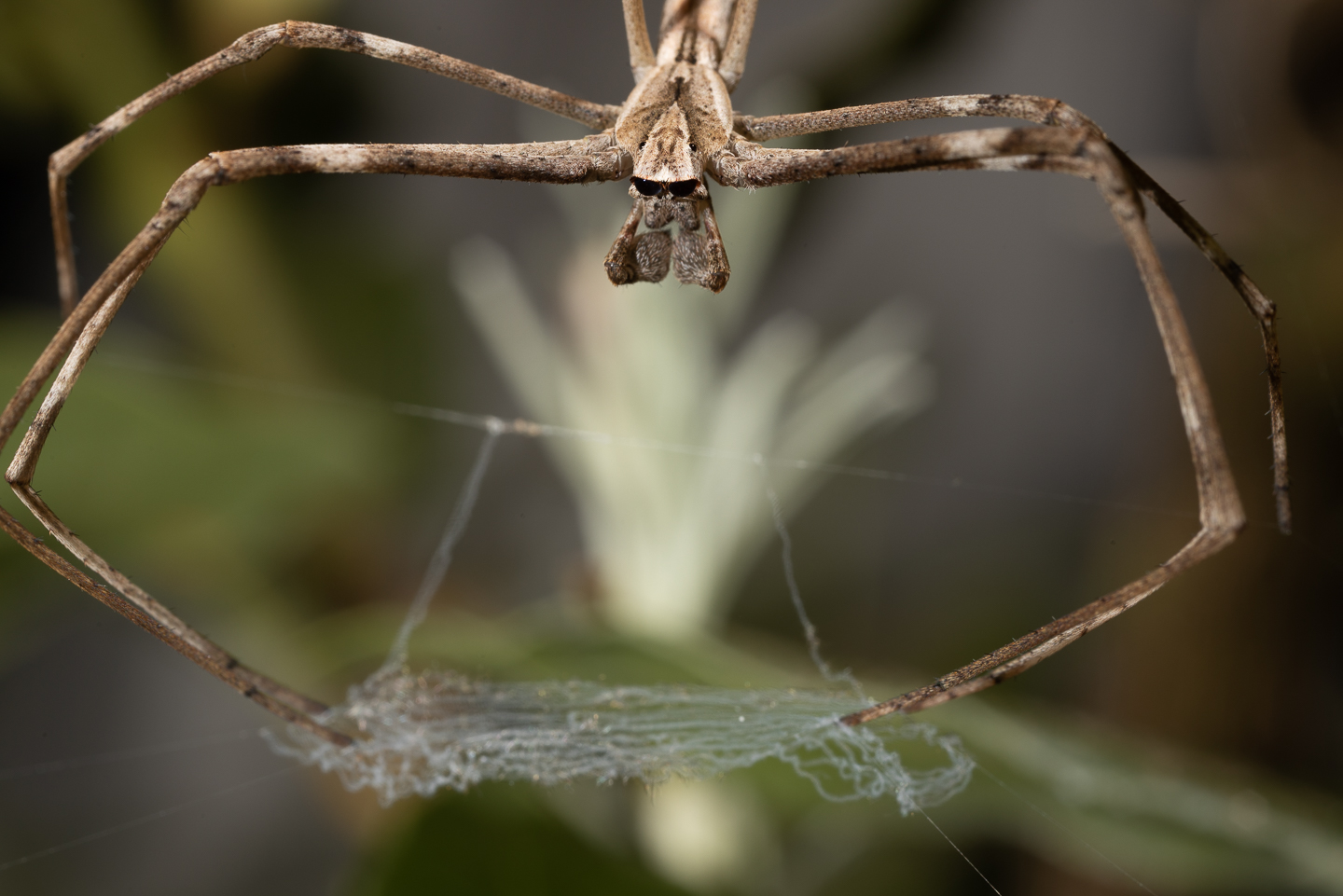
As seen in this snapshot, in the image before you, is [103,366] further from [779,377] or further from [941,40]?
[941,40]

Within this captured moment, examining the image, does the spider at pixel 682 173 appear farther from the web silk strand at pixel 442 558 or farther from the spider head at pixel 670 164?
the web silk strand at pixel 442 558

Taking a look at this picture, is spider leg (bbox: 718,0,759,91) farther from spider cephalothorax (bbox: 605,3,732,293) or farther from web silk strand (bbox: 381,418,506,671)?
web silk strand (bbox: 381,418,506,671)

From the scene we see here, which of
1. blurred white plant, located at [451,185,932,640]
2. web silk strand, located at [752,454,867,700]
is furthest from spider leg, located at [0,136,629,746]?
blurred white plant, located at [451,185,932,640]

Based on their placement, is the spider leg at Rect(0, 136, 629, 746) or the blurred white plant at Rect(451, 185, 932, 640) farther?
the blurred white plant at Rect(451, 185, 932, 640)

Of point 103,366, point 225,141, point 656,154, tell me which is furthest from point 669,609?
point 225,141

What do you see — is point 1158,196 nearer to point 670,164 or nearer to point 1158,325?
point 1158,325

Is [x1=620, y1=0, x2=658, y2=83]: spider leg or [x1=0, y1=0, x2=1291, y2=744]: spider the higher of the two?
[x1=620, y1=0, x2=658, y2=83]: spider leg

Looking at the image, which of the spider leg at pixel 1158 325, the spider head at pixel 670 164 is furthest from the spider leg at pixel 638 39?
the spider leg at pixel 1158 325
